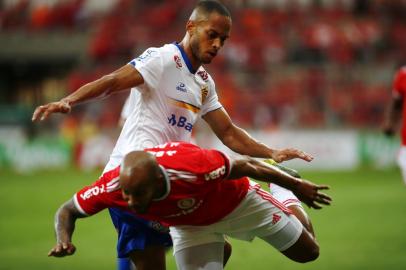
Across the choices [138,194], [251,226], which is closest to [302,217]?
[251,226]

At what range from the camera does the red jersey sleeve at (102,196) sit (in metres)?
4.52

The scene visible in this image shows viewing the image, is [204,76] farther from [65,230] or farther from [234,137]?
[65,230]

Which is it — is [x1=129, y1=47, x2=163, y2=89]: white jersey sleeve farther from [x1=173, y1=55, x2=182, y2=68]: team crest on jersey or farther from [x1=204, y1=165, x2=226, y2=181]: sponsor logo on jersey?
[x1=204, y1=165, x2=226, y2=181]: sponsor logo on jersey

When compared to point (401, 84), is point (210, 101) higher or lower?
lower

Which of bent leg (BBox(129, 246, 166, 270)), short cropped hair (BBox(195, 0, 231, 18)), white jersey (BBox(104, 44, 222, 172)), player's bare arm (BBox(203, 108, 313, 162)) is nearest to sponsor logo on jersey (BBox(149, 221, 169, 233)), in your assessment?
bent leg (BBox(129, 246, 166, 270))

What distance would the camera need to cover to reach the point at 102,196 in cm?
458

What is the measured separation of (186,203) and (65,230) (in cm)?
79

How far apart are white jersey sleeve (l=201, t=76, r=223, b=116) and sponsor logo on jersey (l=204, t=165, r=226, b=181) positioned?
1.12m

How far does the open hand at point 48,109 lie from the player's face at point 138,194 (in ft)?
1.97

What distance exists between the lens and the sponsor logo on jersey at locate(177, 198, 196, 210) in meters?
4.50

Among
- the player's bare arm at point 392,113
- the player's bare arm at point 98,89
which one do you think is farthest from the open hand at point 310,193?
the player's bare arm at point 392,113

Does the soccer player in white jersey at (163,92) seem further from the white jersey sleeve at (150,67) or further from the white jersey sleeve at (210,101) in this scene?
the white jersey sleeve at (210,101)

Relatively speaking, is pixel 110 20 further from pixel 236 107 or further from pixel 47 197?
pixel 47 197

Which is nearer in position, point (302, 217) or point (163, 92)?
point (163, 92)
